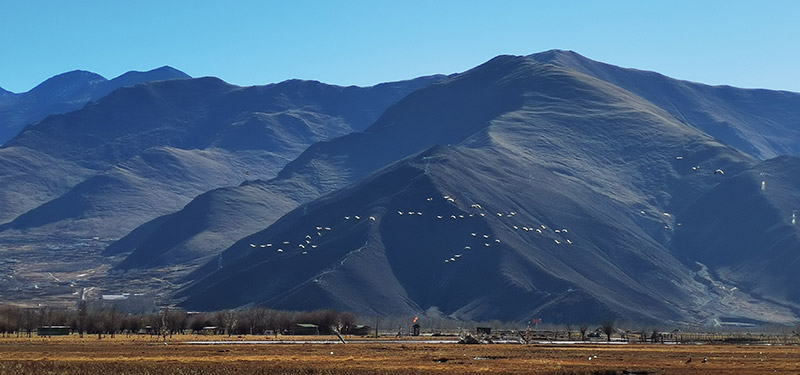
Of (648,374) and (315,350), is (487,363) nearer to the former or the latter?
(648,374)

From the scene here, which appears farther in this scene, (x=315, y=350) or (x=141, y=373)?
(x=315, y=350)

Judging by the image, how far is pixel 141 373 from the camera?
303 feet

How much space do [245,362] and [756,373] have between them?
45.4m

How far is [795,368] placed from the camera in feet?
323

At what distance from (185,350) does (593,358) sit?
46.2m

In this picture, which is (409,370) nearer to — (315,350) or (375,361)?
(375,361)

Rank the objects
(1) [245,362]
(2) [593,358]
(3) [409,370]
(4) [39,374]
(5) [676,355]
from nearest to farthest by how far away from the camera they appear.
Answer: (4) [39,374]
(3) [409,370]
(1) [245,362]
(2) [593,358]
(5) [676,355]

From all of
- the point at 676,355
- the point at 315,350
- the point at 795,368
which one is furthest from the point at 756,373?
the point at 315,350

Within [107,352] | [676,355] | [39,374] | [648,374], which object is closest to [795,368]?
[648,374]

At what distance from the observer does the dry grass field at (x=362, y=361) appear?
96.9 meters

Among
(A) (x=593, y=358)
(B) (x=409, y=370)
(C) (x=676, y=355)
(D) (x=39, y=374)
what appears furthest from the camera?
(C) (x=676, y=355)

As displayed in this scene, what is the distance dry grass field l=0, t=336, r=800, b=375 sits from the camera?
96.9 meters

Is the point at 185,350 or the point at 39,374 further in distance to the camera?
the point at 185,350

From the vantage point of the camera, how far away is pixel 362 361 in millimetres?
112188
